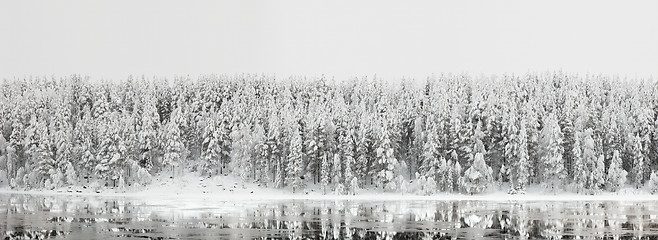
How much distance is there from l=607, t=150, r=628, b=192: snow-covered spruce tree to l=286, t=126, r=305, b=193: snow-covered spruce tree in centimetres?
3677

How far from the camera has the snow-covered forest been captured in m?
95.8

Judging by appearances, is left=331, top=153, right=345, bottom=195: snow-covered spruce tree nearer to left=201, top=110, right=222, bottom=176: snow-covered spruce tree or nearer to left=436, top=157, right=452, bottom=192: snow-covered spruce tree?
left=436, top=157, right=452, bottom=192: snow-covered spruce tree

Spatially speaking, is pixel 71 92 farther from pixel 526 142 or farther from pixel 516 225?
pixel 516 225

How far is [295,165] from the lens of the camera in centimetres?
9619

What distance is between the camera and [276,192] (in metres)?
96.8

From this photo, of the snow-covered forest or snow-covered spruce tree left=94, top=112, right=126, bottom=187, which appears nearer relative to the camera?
the snow-covered forest

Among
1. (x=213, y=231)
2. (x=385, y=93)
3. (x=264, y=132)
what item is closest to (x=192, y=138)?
(x=264, y=132)

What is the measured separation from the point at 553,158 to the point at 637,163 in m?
10.4

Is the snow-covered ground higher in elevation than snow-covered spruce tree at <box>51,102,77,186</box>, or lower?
lower

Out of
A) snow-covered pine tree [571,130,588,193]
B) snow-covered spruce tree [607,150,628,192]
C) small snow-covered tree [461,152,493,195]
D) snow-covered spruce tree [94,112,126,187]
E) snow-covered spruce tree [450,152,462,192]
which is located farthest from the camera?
snow-covered spruce tree [94,112,126,187]

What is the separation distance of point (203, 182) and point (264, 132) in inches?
436

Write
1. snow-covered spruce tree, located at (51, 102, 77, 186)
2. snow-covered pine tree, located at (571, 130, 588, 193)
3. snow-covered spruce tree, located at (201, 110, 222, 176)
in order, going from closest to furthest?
snow-covered pine tree, located at (571, 130, 588, 193)
snow-covered spruce tree, located at (51, 102, 77, 186)
snow-covered spruce tree, located at (201, 110, 222, 176)

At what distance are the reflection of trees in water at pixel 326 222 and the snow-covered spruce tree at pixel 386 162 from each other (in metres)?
33.3

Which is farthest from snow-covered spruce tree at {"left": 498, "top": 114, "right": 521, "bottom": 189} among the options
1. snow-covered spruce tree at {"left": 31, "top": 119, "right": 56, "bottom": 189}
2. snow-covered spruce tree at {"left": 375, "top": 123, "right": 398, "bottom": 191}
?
snow-covered spruce tree at {"left": 31, "top": 119, "right": 56, "bottom": 189}
